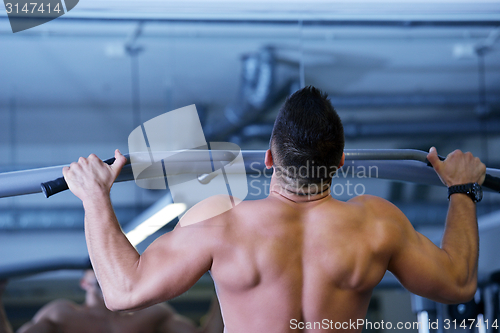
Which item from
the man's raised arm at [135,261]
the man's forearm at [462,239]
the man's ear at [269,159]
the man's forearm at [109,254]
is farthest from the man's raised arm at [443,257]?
the man's forearm at [109,254]

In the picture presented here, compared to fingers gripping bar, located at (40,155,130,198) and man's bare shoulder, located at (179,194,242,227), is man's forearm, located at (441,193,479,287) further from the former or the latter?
fingers gripping bar, located at (40,155,130,198)

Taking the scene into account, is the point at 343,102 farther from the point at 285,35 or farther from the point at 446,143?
the point at 446,143

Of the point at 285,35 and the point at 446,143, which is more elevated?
the point at 285,35

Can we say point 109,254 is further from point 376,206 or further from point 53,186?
point 376,206

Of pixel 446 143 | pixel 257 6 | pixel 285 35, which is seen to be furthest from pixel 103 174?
pixel 446 143

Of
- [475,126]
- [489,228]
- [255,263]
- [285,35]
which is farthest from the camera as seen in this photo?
[475,126]

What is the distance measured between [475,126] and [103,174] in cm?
508

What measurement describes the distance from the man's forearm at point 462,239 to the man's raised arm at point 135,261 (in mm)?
575

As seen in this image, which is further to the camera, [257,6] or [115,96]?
[115,96]

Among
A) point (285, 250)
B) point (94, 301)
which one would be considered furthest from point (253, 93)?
point (285, 250)

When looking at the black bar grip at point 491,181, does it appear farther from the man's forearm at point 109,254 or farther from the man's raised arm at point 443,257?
the man's forearm at point 109,254

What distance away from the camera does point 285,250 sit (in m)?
0.79

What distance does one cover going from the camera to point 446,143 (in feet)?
17.0

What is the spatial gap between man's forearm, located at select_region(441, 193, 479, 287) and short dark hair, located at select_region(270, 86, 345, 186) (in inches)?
14.8
